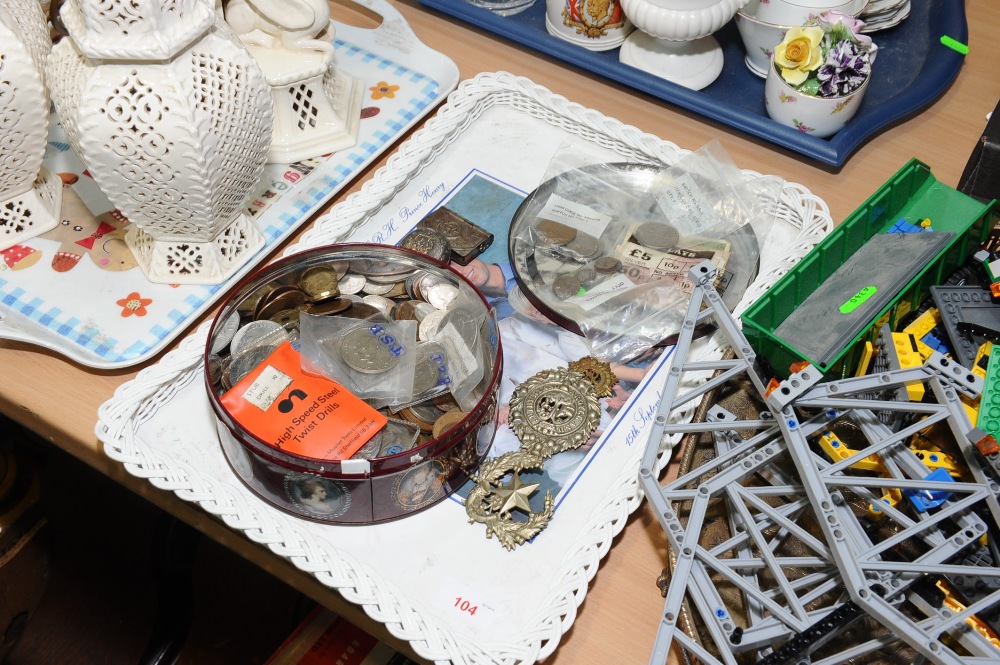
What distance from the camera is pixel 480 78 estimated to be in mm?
1035

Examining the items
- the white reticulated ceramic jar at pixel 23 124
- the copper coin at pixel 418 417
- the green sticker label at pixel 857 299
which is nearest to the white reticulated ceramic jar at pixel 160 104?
the white reticulated ceramic jar at pixel 23 124

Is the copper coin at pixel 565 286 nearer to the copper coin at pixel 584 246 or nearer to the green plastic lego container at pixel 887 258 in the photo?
the copper coin at pixel 584 246

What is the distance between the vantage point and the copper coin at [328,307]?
2.65ft

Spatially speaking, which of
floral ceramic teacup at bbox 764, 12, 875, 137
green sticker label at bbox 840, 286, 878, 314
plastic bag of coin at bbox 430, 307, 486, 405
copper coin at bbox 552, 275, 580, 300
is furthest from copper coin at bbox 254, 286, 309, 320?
floral ceramic teacup at bbox 764, 12, 875, 137

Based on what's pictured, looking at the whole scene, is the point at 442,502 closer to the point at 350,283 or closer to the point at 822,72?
the point at 350,283

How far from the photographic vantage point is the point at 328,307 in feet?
2.66

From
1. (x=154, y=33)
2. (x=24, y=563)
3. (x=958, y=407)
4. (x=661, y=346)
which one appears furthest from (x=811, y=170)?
(x=24, y=563)

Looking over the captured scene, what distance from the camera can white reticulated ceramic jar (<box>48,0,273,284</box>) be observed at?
691mm

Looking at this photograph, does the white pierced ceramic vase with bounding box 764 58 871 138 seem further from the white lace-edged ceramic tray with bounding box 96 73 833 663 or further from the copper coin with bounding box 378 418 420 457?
the copper coin with bounding box 378 418 420 457

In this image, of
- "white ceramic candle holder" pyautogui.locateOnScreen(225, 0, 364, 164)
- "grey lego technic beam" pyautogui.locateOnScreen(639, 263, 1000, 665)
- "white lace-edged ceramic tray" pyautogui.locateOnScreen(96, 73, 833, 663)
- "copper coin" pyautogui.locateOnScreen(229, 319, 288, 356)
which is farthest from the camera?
"white ceramic candle holder" pyautogui.locateOnScreen(225, 0, 364, 164)

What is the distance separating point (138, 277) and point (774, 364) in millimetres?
589

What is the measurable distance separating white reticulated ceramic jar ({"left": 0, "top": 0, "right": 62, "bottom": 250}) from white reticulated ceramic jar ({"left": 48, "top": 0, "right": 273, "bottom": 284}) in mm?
42

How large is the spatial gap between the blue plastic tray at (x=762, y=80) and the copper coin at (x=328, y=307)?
0.46 meters

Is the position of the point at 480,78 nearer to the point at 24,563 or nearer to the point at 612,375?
the point at 612,375
